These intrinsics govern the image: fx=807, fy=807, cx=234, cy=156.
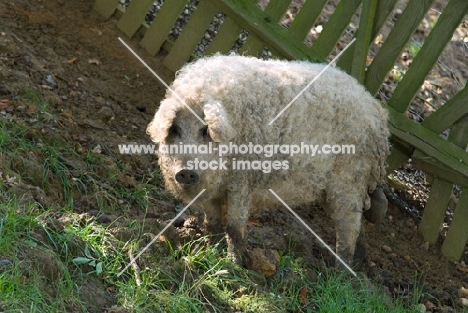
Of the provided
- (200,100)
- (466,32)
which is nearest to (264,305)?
(200,100)

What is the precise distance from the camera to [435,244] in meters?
5.75

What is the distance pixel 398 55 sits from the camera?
549 centimetres

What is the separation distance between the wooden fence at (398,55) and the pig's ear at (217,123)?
1.60 meters

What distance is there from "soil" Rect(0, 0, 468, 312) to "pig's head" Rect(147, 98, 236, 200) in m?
0.44

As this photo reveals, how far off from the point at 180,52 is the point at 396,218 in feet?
6.77

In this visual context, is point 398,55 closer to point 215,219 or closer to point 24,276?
point 215,219

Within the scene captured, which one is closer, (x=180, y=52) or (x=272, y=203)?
(x=272, y=203)

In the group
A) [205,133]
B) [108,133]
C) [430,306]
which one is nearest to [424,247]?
[430,306]

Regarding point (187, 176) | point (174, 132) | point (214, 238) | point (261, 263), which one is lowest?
point (214, 238)

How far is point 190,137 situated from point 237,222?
1.92 feet

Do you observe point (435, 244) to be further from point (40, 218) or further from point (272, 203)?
point (40, 218)

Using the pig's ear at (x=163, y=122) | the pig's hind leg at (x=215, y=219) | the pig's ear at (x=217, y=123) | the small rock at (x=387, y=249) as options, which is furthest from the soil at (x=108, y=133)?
the pig's ear at (x=217, y=123)

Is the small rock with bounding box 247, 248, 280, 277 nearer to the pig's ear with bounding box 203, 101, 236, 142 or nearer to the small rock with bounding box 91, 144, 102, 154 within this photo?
the pig's ear with bounding box 203, 101, 236, 142

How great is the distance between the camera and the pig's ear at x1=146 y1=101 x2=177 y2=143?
14.1 ft
